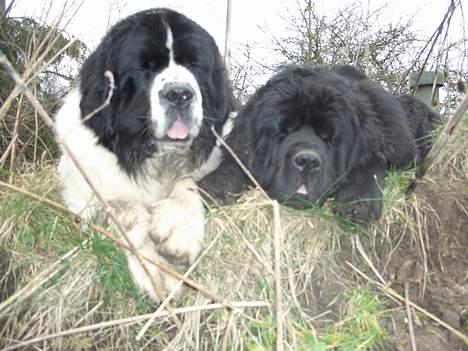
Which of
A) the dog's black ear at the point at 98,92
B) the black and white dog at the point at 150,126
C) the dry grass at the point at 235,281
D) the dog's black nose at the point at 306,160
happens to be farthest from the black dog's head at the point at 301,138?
the dog's black ear at the point at 98,92

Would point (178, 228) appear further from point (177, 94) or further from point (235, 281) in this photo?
point (177, 94)

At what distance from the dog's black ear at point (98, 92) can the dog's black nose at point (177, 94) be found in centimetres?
30

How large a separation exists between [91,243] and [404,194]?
1.29 metres

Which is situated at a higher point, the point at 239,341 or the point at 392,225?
the point at 392,225

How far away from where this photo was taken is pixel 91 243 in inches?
91.0

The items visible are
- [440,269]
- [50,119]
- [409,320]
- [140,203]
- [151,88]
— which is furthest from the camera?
[140,203]

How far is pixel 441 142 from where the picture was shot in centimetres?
211

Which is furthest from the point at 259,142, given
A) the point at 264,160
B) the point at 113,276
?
the point at 113,276

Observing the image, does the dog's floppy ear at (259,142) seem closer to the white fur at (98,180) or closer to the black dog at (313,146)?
the black dog at (313,146)

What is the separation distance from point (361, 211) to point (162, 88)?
0.92 metres

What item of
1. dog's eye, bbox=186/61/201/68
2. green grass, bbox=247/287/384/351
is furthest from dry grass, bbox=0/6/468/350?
dog's eye, bbox=186/61/201/68

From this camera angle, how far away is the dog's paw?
7.14ft

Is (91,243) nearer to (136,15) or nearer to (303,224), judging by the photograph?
(303,224)

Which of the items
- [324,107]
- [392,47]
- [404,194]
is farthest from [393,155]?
[392,47]
